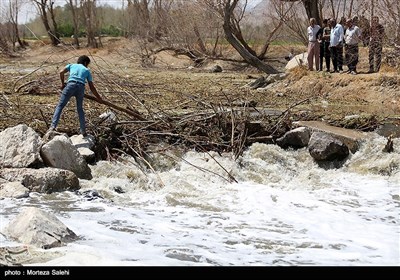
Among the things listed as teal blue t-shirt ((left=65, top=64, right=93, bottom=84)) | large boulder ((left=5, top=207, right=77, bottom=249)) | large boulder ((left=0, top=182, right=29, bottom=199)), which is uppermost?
teal blue t-shirt ((left=65, top=64, right=93, bottom=84))

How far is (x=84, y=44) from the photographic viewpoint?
43.0 metres

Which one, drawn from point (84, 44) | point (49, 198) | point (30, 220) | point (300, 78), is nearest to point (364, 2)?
point (300, 78)

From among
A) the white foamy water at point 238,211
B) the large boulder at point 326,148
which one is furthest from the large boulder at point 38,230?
the large boulder at point 326,148

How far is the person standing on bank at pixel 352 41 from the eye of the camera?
18.1 meters

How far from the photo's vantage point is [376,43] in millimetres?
17766

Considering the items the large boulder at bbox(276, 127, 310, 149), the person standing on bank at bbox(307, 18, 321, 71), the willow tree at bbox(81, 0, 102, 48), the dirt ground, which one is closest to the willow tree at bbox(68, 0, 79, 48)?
the willow tree at bbox(81, 0, 102, 48)

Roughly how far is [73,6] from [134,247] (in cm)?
3849

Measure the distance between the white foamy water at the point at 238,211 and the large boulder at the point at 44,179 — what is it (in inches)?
7.1

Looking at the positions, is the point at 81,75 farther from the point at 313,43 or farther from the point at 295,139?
the point at 313,43

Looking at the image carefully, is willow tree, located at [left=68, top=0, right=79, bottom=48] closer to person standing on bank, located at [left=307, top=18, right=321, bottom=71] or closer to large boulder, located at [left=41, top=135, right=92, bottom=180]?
person standing on bank, located at [left=307, top=18, right=321, bottom=71]

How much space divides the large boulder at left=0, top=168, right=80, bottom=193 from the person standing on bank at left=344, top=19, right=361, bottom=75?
1067cm

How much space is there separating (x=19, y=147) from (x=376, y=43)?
11.0 metres

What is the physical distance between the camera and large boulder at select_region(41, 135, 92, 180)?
10250mm

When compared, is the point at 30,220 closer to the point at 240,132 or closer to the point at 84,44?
the point at 240,132
